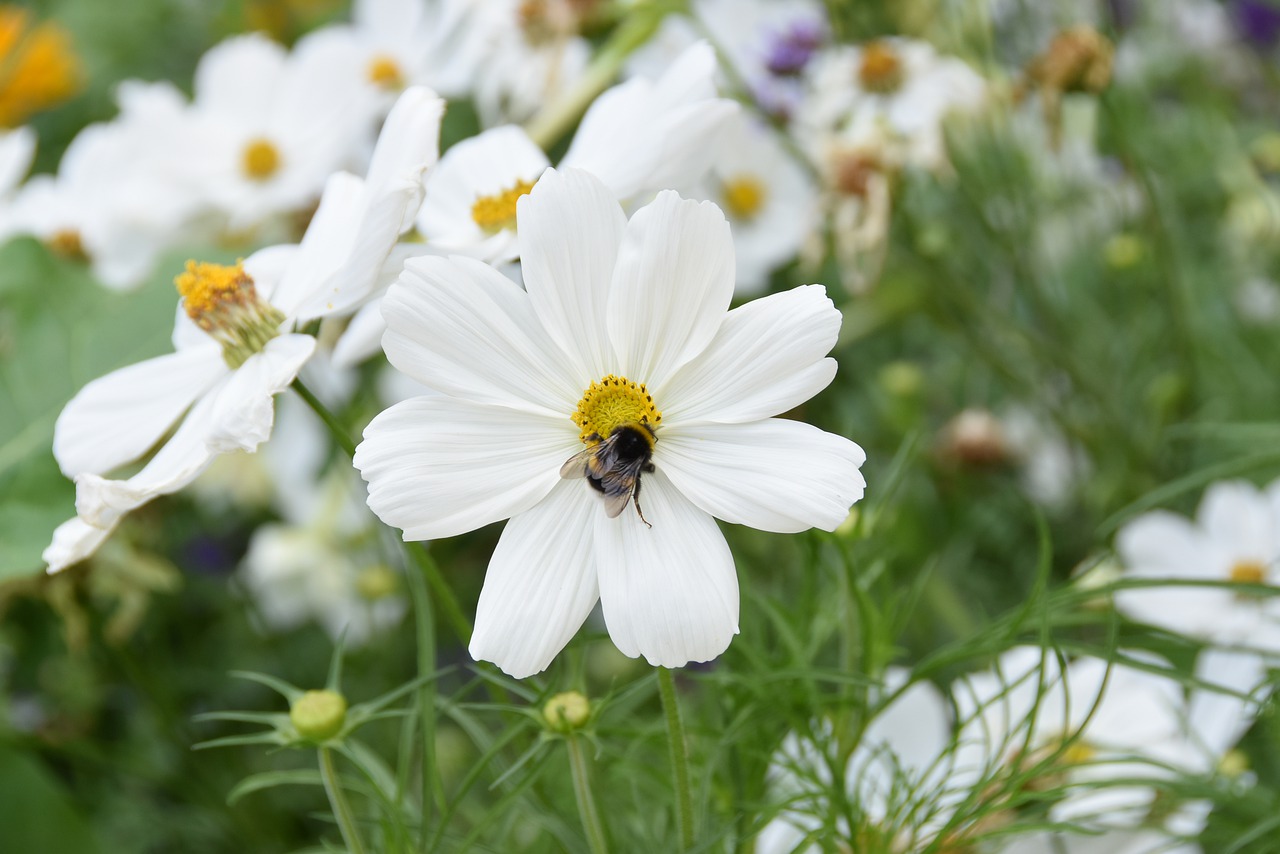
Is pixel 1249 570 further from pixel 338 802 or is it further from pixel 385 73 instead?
pixel 385 73

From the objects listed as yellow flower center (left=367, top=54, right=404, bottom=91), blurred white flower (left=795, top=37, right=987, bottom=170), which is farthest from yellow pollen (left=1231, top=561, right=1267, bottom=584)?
yellow flower center (left=367, top=54, right=404, bottom=91)

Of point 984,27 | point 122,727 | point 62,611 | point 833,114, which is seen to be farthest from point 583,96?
point 122,727

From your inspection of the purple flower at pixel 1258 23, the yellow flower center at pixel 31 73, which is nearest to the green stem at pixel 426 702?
the yellow flower center at pixel 31 73

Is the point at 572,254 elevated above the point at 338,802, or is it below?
above

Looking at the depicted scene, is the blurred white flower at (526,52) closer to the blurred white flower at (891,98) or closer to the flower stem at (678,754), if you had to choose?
the blurred white flower at (891,98)

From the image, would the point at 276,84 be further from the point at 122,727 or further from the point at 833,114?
the point at 122,727

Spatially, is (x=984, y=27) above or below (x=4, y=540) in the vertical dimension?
above

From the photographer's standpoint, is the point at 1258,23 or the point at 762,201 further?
the point at 1258,23

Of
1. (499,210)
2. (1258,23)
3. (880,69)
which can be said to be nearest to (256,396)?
(499,210)
